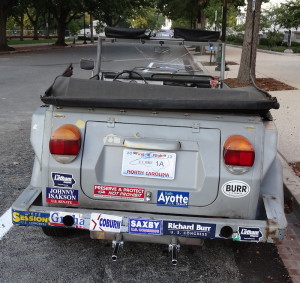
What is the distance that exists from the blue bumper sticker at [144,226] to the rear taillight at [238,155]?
66 centimetres

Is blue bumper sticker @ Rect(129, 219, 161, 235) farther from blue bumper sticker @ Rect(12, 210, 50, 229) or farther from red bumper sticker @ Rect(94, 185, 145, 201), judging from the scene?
blue bumper sticker @ Rect(12, 210, 50, 229)

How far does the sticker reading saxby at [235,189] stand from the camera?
298 centimetres

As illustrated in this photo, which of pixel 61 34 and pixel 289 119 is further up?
pixel 61 34

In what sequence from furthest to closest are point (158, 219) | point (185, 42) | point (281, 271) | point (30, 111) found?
1. point (30, 111)
2. point (185, 42)
3. point (281, 271)
4. point (158, 219)

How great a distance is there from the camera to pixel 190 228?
2.92m

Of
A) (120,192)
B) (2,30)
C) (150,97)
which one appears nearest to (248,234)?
(120,192)

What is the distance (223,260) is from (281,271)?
471 millimetres

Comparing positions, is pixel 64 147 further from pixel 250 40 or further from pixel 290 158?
pixel 250 40

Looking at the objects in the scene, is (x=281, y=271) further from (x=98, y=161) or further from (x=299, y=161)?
(x=299, y=161)

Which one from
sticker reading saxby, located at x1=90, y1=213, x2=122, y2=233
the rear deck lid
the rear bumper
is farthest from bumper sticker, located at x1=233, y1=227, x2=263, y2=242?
sticker reading saxby, located at x1=90, y1=213, x2=122, y2=233

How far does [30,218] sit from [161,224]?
96 cm

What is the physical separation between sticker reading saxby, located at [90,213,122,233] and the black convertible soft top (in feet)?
2.58

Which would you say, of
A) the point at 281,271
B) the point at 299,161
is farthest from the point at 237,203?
the point at 299,161

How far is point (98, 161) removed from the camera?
119 inches
